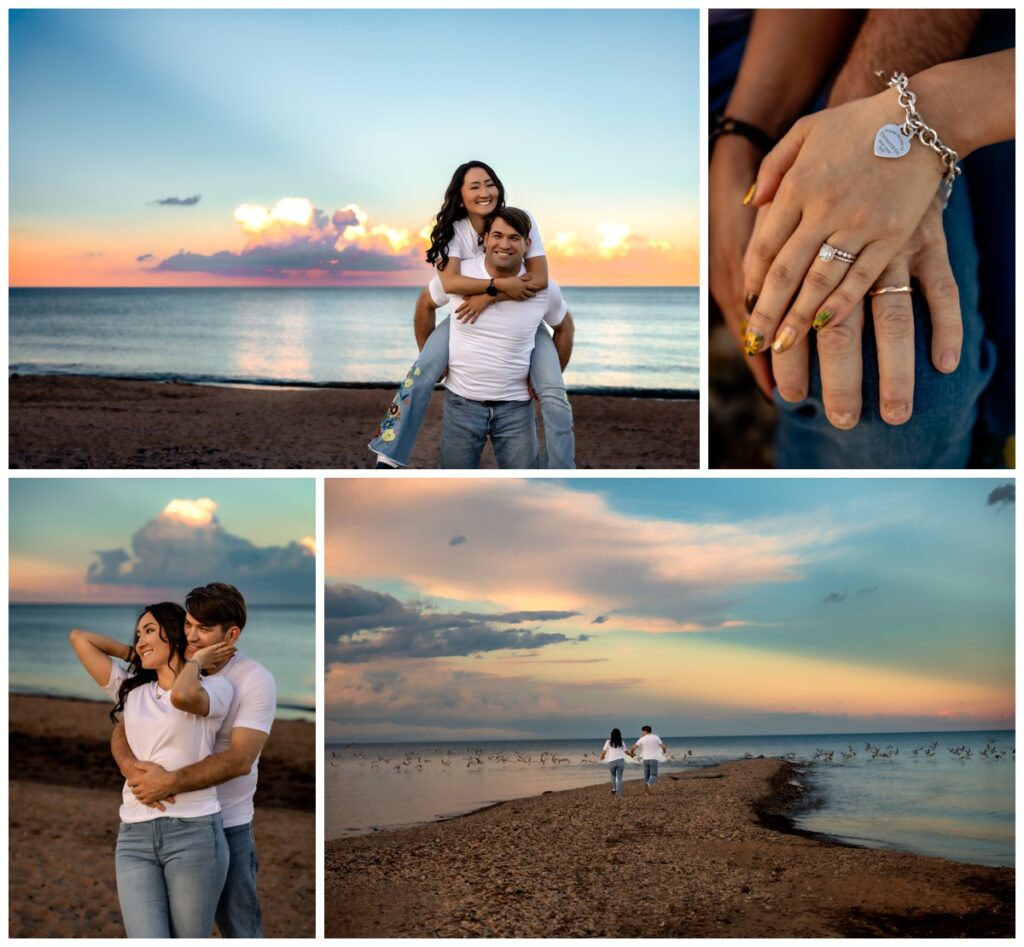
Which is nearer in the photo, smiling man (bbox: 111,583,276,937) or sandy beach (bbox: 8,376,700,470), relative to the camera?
smiling man (bbox: 111,583,276,937)

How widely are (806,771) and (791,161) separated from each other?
216cm

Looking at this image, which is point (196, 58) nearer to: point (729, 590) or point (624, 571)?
point (624, 571)

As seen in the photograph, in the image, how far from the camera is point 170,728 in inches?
138

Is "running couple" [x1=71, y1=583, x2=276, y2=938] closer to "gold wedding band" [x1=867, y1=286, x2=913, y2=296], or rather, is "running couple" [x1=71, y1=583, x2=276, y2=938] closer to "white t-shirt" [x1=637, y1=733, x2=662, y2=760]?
"white t-shirt" [x1=637, y1=733, x2=662, y2=760]

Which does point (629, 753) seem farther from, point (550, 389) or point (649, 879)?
point (550, 389)

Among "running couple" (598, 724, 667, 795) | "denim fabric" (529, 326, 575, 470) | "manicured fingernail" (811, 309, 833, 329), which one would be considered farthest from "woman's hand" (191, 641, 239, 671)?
"manicured fingernail" (811, 309, 833, 329)

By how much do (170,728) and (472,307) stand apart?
1631 mm

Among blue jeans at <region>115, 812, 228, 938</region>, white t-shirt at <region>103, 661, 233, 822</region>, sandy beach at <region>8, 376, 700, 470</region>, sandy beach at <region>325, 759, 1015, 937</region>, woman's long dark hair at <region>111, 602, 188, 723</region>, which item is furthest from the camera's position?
sandy beach at <region>8, 376, 700, 470</region>

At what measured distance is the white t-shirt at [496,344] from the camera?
3.83 metres

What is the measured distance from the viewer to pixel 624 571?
4.29m

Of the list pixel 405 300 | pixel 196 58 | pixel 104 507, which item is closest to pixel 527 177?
pixel 405 300

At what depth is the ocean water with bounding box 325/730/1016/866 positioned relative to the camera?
4184mm

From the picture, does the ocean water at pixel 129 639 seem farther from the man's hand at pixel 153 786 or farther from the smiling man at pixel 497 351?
the smiling man at pixel 497 351

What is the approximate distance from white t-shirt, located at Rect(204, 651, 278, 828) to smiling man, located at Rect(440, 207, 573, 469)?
3.25 ft
